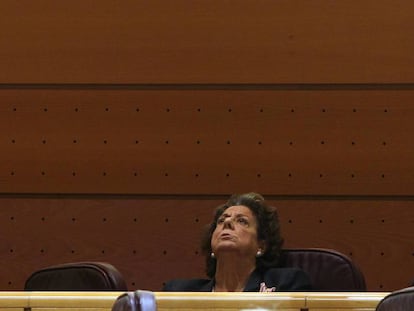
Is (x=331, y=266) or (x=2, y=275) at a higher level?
(x=2, y=275)

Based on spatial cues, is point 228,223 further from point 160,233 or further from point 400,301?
point 400,301

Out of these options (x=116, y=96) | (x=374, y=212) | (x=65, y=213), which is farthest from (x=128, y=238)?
(x=374, y=212)

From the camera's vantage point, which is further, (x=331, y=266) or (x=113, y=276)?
(x=331, y=266)

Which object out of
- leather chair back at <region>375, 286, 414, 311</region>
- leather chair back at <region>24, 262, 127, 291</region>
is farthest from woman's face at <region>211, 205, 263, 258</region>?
leather chair back at <region>375, 286, 414, 311</region>

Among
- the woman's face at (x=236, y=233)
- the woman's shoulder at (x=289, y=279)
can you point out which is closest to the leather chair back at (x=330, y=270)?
the woman's shoulder at (x=289, y=279)

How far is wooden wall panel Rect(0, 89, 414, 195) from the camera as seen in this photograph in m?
4.13

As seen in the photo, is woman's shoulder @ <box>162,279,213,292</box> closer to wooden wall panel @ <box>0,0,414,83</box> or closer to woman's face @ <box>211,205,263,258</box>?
woman's face @ <box>211,205,263,258</box>

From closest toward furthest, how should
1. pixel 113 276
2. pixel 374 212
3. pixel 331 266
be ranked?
pixel 113 276 → pixel 331 266 → pixel 374 212

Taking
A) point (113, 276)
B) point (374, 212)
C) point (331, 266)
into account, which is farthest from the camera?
point (374, 212)

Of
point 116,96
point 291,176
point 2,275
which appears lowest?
point 2,275

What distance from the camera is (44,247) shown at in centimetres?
417

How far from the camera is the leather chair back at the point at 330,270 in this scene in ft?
10.3

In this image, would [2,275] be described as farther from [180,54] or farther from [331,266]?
[331,266]

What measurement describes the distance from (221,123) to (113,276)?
53.5 inches
